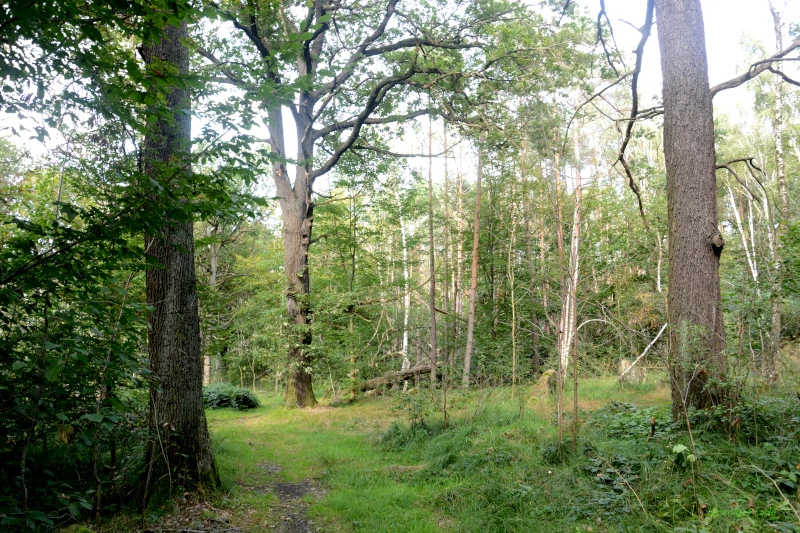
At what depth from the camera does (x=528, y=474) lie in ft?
16.2

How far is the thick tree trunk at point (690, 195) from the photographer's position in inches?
189

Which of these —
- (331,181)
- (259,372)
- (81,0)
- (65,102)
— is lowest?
(259,372)

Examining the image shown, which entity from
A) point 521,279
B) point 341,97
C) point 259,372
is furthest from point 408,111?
point 259,372

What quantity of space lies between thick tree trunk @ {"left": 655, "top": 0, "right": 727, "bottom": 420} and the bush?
13.0 meters

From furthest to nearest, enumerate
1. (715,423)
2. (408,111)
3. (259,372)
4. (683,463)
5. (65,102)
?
(259,372) → (408,111) → (715,423) → (683,463) → (65,102)

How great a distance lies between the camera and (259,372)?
26406 millimetres

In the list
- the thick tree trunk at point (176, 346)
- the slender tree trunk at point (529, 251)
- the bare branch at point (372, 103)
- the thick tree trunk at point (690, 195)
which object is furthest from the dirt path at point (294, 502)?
the bare branch at point (372, 103)

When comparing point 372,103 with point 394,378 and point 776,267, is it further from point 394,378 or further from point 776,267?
point 394,378

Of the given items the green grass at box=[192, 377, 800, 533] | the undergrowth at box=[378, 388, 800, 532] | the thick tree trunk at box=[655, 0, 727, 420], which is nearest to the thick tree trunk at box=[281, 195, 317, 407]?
the green grass at box=[192, 377, 800, 533]

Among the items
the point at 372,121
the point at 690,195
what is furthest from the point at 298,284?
the point at 690,195

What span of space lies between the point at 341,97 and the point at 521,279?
879 centimetres

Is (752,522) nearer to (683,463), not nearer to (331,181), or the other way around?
(683,463)

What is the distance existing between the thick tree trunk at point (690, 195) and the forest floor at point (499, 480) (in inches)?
28.6

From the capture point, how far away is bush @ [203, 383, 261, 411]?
14.9m
